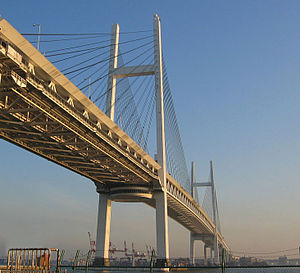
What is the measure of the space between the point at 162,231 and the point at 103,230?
760 centimetres

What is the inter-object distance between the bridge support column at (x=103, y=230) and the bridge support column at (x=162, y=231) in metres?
6.50

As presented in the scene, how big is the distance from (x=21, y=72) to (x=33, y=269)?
430 inches

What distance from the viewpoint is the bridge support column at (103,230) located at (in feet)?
143

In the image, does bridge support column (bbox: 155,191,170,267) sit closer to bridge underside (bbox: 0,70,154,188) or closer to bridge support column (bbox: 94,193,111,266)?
bridge underside (bbox: 0,70,154,188)

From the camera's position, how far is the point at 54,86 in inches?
859

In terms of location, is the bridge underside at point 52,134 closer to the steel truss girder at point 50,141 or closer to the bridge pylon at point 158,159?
the steel truss girder at point 50,141

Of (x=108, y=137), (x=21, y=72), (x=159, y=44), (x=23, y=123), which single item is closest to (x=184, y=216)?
(x=159, y=44)

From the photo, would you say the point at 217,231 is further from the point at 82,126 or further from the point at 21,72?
the point at 21,72

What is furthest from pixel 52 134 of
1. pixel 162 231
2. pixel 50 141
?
pixel 162 231

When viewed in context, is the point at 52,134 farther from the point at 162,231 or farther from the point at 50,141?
the point at 162,231

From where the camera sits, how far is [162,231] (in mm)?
43281

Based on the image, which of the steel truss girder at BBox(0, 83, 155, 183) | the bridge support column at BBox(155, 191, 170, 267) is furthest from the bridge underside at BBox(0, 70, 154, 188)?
the bridge support column at BBox(155, 191, 170, 267)

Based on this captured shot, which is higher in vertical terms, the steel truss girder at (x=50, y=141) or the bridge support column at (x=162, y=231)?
the steel truss girder at (x=50, y=141)

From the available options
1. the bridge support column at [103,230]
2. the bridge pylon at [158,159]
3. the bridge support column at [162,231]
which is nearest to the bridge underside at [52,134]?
Answer: the bridge pylon at [158,159]
